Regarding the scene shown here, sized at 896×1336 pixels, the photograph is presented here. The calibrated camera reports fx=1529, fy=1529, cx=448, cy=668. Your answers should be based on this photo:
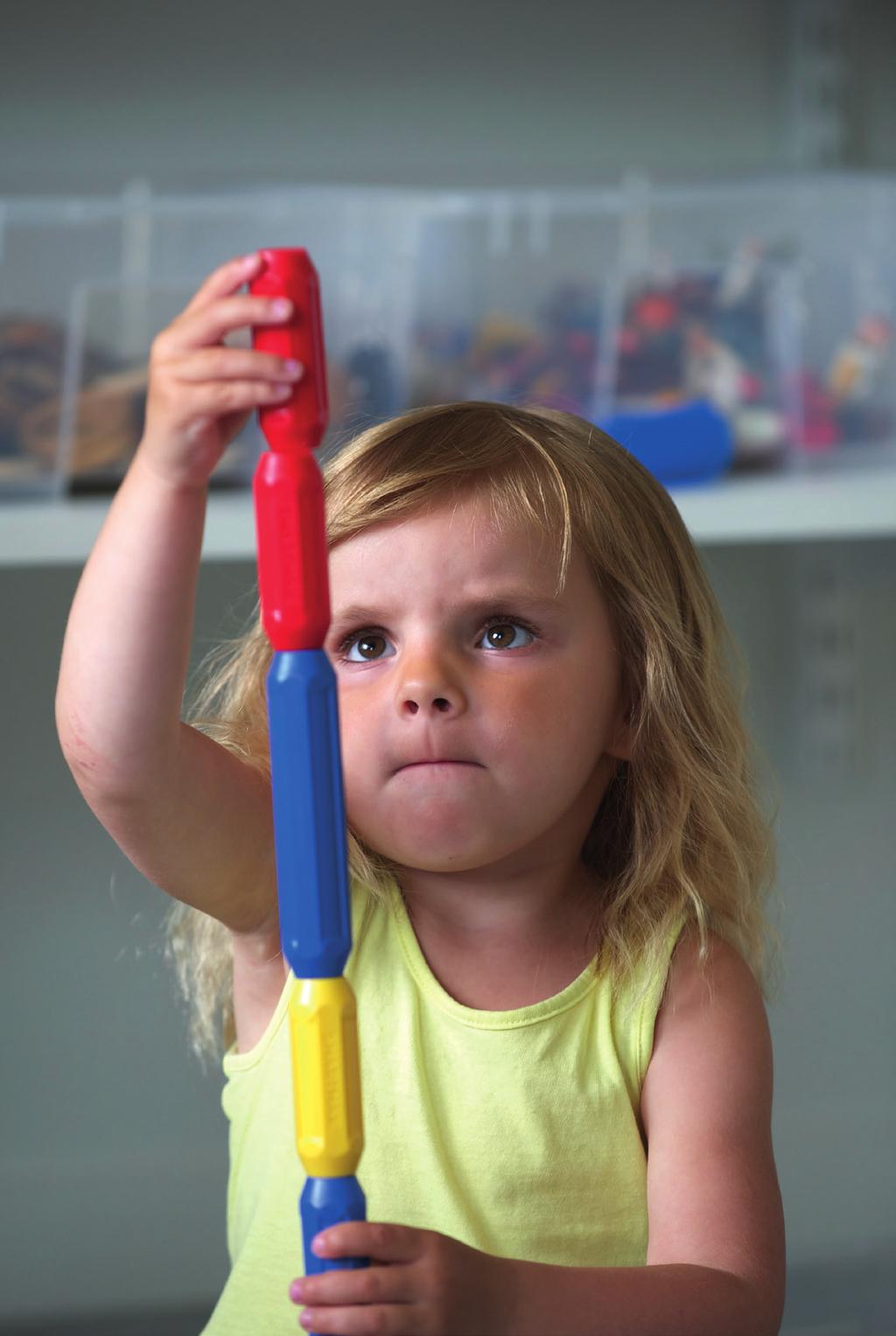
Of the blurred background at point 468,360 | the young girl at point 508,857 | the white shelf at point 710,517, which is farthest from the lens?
the blurred background at point 468,360

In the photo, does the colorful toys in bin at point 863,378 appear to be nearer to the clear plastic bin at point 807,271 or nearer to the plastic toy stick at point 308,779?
the clear plastic bin at point 807,271

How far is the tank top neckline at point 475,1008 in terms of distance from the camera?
28.8 inches

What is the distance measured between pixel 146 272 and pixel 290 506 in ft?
2.86

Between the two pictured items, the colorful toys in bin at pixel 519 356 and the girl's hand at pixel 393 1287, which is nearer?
the girl's hand at pixel 393 1287

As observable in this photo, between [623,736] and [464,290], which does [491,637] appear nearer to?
[623,736]

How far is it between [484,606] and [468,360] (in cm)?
62

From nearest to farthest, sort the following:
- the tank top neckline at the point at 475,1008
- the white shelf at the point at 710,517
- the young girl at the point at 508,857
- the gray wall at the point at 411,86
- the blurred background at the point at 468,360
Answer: the young girl at the point at 508,857 → the tank top neckline at the point at 475,1008 → the white shelf at the point at 710,517 → the blurred background at the point at 468,360 → the gray wall at the point at 411,86

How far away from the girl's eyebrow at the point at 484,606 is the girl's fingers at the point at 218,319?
0.64 feet

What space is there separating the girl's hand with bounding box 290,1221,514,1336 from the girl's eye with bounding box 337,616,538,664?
281mm

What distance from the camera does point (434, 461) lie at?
2.36ft

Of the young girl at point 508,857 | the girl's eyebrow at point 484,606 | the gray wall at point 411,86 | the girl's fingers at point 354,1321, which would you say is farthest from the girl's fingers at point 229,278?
the gray wall at point 411,86

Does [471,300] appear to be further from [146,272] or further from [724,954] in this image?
[724,954]

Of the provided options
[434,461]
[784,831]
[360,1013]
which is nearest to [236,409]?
[434,461]

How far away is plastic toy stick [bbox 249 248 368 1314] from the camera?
18.6 inches
